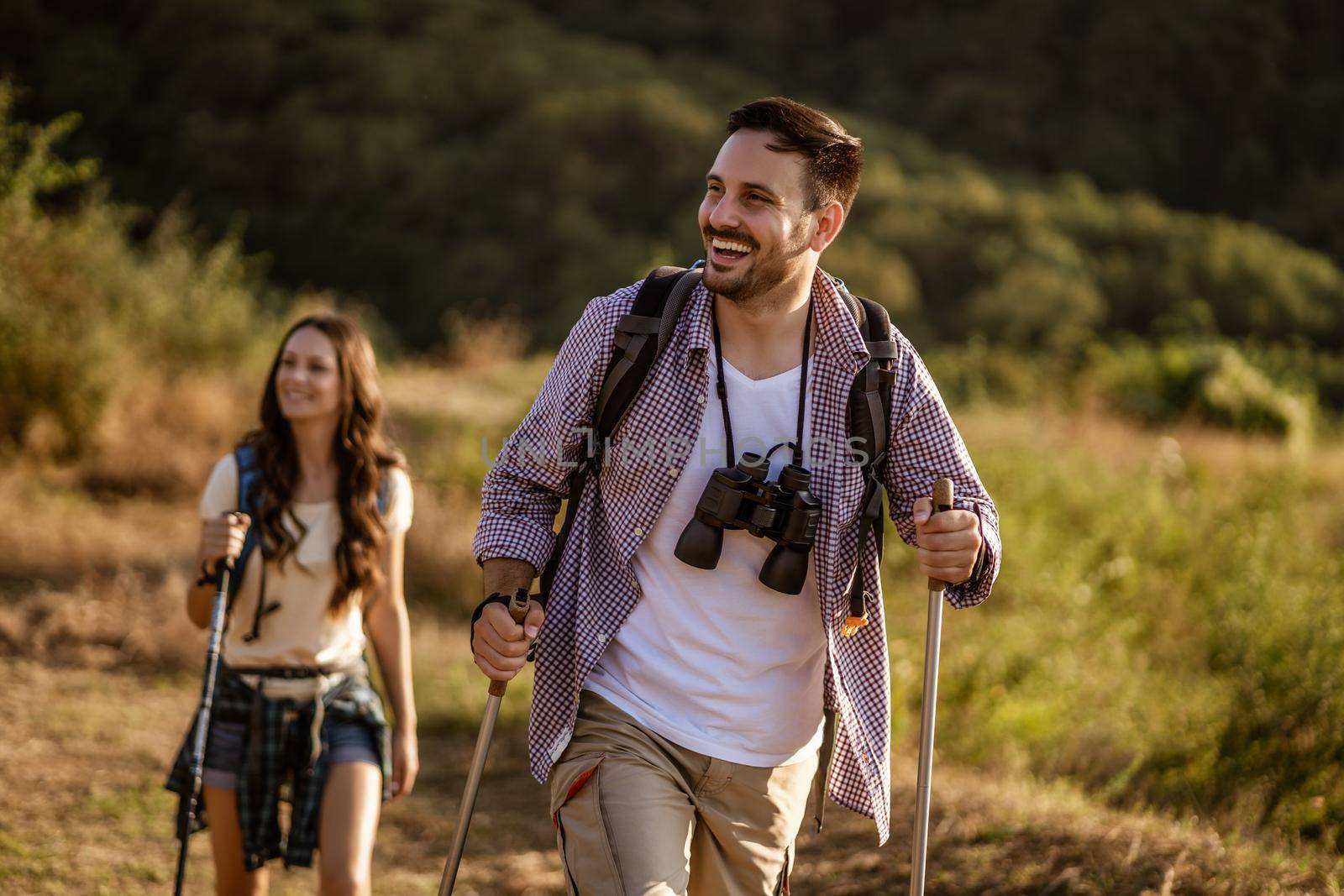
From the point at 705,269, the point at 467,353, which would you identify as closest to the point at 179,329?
the point at 467,353

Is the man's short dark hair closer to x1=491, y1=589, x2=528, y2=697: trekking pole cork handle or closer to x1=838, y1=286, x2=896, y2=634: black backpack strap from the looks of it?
x1=838, y1=286, x2=896, y2=634: black backpack strap

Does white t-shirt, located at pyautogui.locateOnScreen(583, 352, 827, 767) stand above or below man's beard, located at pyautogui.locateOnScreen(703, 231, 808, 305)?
below

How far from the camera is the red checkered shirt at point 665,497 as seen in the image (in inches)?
118

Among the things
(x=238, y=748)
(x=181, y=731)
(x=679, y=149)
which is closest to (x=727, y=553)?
(x=238, y=748)

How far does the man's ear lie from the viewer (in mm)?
3162

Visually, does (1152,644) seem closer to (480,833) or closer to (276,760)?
(480,833)

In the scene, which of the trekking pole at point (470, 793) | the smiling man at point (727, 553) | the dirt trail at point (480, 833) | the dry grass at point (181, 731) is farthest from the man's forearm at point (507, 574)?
the dirt trail at point (480, 833)

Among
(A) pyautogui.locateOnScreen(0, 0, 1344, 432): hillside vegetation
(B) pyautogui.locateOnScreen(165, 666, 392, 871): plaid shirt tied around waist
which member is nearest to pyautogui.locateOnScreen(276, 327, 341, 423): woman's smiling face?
(B) pyautogui.locateOnScreen(165, 666, 392, 871): plaid shirt tied around waist

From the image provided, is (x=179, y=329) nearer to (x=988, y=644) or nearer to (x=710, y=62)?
(x=988, y=644)

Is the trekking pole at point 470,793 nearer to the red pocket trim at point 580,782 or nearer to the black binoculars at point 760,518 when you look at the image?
the red pocket trim at point 580,782

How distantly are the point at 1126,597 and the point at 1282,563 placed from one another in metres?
1.11

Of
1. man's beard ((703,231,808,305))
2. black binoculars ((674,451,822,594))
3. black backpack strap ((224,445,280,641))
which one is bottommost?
black backpack strap ((224,445,280,641))

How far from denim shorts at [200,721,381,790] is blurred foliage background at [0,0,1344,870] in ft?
3.20

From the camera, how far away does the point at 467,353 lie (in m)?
16.0
